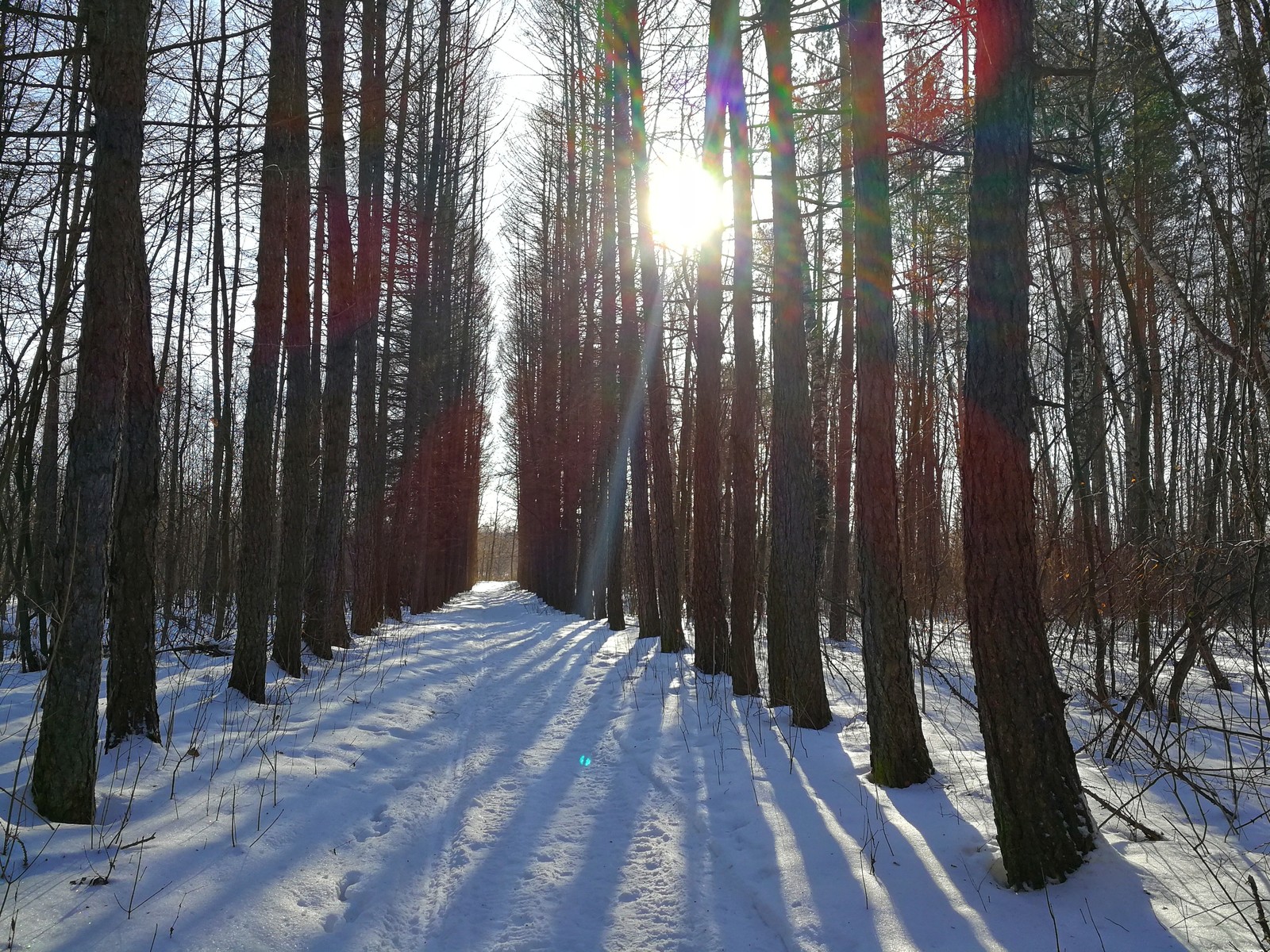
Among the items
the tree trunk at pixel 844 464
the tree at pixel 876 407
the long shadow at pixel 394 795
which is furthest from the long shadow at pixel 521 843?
the tree trunk at pixel 844 464

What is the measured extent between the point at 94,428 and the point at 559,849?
334 centimetres

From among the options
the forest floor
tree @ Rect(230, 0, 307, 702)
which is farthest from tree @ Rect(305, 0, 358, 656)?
the forest floor

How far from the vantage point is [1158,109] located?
24.8 feet

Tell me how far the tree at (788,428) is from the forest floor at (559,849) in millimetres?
792

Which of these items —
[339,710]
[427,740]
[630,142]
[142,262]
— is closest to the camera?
[142,262]

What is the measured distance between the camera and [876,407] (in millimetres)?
4812

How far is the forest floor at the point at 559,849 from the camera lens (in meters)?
2.83

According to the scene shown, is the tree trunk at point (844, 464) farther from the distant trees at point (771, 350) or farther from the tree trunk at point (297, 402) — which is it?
the tree trunk at point (297, 402)

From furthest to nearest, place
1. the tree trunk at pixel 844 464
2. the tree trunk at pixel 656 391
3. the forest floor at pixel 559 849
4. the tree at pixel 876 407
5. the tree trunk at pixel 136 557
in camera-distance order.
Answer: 1. the tree trunk at pixel 844 464
2. the tree trunk at pixel 656 391
3. the tree at pixel 876 407
4. the tree trunk at pixel 136 557
5. the forest floor at pixel 559 849

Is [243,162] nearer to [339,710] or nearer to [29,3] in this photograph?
[29,3]

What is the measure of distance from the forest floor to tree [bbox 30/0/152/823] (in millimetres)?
207

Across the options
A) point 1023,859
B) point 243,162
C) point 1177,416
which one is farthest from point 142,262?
point 1177,416

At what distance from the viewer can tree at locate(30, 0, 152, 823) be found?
3354 mm

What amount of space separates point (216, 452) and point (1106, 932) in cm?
1541
